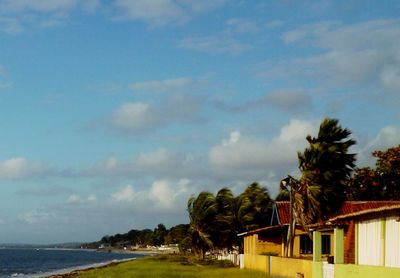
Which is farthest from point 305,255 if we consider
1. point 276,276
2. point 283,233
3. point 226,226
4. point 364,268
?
point 226,226

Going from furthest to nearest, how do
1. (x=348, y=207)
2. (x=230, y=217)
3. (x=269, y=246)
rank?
(x=230, y=217)
(x=269, y=246)
(x=348, y=207)

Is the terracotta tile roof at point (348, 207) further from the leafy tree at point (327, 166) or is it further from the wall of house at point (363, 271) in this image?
the wall of house at point (363, 271)

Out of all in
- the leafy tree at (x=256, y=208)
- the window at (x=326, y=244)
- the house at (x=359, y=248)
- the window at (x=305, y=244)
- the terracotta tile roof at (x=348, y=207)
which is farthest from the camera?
the leafy tree at (x=256, y=208)

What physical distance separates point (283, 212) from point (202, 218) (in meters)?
30.8

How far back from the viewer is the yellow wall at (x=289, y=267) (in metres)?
31.1

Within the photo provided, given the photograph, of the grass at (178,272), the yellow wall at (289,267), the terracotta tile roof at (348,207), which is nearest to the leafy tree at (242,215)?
the grass at (178,272)

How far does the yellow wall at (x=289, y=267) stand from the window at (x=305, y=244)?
5.35 m

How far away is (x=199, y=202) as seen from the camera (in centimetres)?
8006

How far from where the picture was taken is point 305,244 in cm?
4612

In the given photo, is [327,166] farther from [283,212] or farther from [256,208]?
[256,208]

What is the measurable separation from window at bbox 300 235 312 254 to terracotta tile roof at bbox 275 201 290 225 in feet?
5.17

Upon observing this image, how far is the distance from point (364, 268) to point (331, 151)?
2243cm

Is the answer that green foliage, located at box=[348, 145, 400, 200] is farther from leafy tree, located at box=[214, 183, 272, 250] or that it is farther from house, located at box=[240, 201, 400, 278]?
leafy tree, located at box=[214, 183, 272, 250]

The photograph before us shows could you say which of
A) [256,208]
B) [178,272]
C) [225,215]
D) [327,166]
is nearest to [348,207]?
[327,166]
